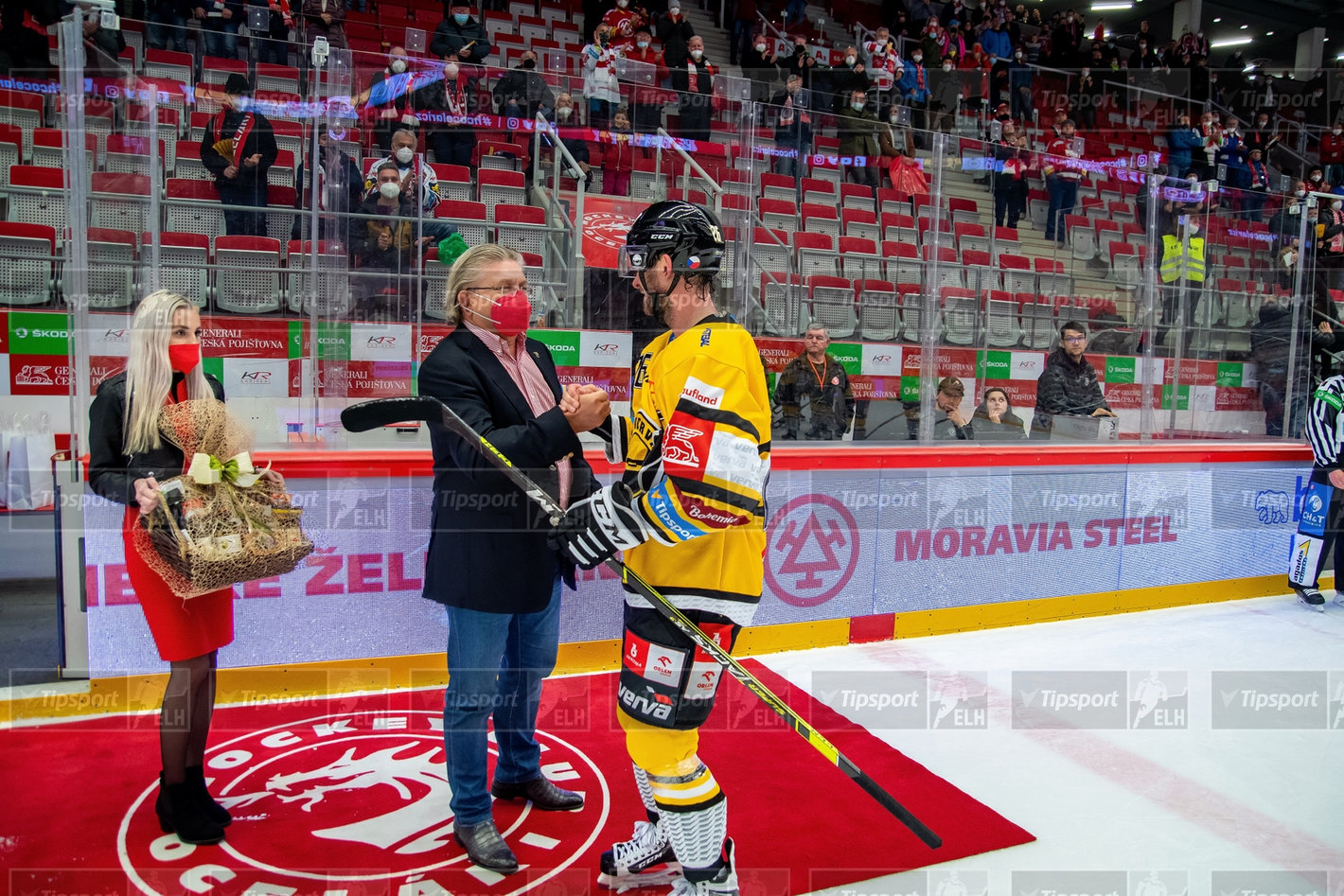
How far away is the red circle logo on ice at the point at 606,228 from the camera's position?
3852 mm

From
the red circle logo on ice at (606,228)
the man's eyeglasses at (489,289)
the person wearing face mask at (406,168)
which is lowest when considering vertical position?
the man's eyeglasses at (489,289)

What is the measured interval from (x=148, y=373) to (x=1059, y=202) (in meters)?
4.79

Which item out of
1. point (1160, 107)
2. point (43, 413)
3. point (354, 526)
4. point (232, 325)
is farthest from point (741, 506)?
point (1160, 107)

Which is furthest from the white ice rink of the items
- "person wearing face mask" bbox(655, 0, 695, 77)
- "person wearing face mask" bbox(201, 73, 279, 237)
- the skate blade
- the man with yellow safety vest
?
"person wearing face mask" bbox(655, 0, 695, 77)

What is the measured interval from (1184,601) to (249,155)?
5.47m

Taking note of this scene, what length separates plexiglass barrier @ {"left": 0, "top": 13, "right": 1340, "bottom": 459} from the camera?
3.49 metres

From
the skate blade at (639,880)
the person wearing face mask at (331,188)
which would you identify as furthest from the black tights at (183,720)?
the person wearing face mask at (331,188)

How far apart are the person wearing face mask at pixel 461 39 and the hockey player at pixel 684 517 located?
635 cm

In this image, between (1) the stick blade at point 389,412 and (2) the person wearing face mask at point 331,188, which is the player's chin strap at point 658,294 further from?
(2) the person wearing face mask at point 331,188

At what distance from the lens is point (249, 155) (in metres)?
3.58

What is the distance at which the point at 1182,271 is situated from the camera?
5797mm

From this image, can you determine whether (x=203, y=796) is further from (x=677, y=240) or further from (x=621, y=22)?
(x=621, y=22)

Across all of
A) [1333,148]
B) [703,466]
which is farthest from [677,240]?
[1333,148]

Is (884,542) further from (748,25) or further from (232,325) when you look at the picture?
(748,25)
